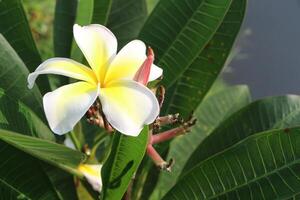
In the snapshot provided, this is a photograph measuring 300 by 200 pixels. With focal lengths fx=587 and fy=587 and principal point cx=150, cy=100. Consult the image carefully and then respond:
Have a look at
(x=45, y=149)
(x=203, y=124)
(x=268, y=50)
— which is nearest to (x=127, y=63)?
(x=45, y=149)

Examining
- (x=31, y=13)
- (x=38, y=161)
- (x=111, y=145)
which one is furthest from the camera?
(x=31, y=13)

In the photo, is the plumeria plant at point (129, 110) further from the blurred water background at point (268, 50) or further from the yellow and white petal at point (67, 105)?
the blurred water background at point (268, 50)

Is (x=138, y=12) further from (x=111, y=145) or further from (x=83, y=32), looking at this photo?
(x=111, y=145)

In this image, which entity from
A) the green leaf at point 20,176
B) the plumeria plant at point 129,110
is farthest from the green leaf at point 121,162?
the green leaf at point 20,176

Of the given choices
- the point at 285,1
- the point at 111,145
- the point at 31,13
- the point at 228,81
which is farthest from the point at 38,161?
the point at 285,1

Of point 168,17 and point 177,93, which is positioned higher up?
point 168,17

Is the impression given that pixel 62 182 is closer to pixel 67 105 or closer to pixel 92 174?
pixel 92 174

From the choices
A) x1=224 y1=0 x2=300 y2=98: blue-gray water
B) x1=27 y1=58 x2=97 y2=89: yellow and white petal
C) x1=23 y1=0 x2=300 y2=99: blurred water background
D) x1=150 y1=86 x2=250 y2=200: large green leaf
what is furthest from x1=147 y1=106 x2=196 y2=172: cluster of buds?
x1=224 y1=0 x2=300 y2=98: blue-gray water

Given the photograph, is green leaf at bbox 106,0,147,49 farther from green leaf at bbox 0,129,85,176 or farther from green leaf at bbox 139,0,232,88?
green leaf at bbox 0,129,85,176
